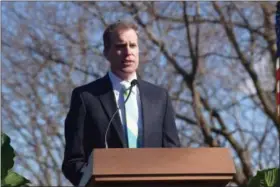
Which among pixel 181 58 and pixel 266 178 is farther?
pixel 181 58

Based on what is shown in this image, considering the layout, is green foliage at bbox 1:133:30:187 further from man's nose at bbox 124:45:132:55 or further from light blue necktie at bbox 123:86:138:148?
man's nose at bbox 124:45:132:55

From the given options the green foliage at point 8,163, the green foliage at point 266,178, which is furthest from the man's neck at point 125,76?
the green foliage at point 266,178

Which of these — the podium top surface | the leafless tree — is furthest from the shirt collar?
the leafless tree

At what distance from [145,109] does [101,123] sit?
0.19 metres

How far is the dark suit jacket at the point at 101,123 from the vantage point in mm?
3418

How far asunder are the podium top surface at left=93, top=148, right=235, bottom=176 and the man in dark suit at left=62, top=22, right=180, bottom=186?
516 mm

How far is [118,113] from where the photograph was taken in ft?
11.4

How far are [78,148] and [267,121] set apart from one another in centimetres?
1278

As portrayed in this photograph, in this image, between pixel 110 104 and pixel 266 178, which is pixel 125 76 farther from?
pixel 266 178

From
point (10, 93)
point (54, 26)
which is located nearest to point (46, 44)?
point (54, 26)

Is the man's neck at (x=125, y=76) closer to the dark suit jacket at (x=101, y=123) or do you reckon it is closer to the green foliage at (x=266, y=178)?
the dark suit jacket at (x=101, y=123)

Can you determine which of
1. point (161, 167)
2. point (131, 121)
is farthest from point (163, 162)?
point (131, 121)

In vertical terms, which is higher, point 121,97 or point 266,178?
point 121,97

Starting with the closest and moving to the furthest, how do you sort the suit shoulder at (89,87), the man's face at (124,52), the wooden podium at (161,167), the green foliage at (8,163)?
the wooden podium at (161,167), the green foliage at (8,163), the man's face at (124,52), the suit shoulder at (89,87)
